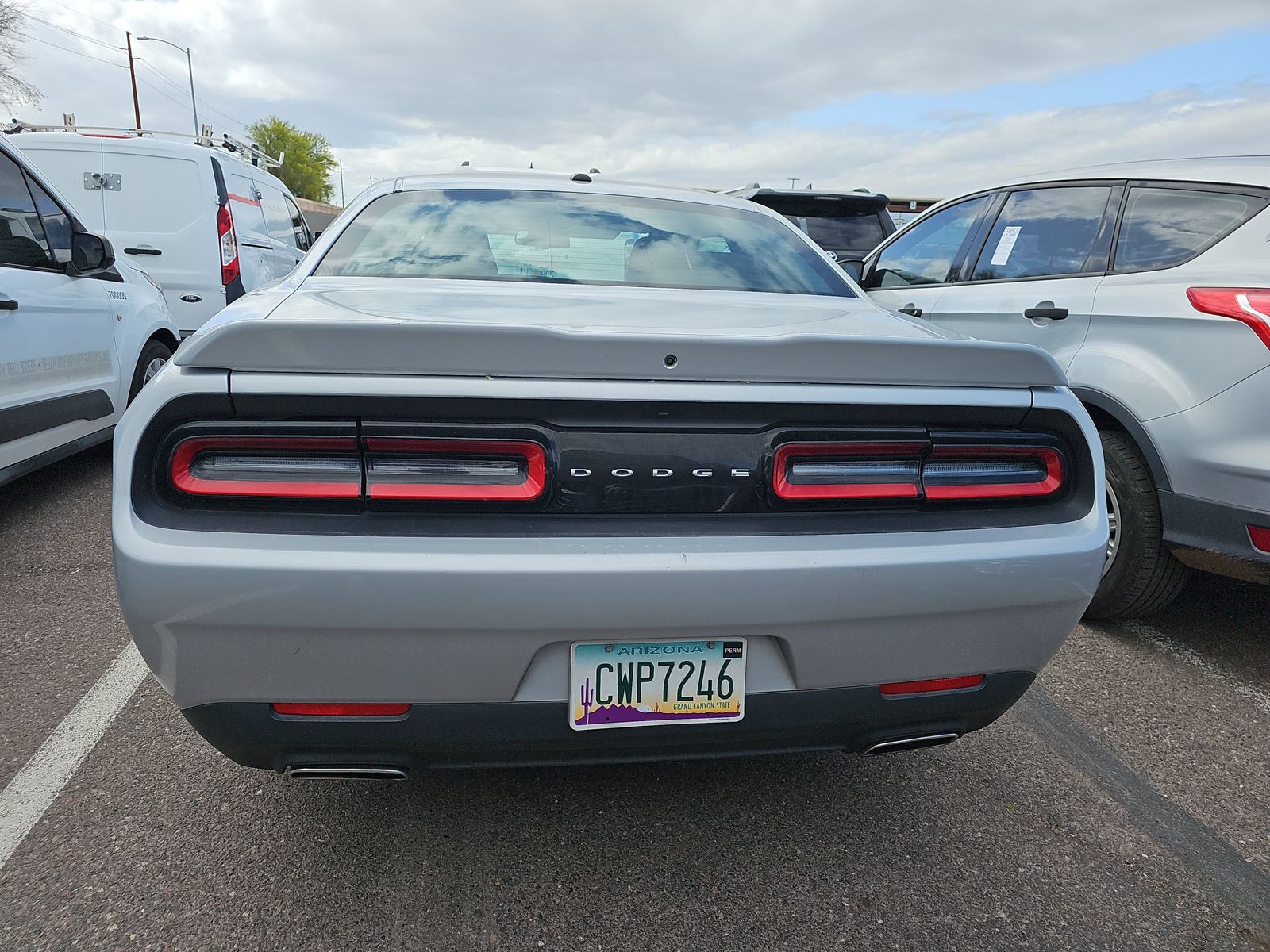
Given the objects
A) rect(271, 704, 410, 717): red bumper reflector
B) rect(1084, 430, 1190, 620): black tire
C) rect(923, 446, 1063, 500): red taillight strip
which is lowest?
rect(1084, 430, 1190, 620): black tire

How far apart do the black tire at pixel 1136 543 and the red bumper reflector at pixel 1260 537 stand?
0.35 metres

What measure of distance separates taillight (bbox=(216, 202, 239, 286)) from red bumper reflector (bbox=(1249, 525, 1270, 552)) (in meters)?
7.34

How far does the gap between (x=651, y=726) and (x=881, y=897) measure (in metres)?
0.70

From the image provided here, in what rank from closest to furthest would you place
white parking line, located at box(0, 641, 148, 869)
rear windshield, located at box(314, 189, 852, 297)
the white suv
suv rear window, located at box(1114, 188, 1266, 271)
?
white parking line, located at box(0, 641, 148, 869), rear windshield, located at box(314, 189, 852, 297), suv rear window, located at box(1114, 188, 1266, 271), the white suv

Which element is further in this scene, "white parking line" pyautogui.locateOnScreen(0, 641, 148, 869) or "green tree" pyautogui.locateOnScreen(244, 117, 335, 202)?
"green tree" pyautogui.locateOnScreen(244, 117, 335, 202)

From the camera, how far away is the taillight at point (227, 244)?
7.24 meters

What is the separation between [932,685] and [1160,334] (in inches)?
74.5

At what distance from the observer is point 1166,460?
2879 millimetres

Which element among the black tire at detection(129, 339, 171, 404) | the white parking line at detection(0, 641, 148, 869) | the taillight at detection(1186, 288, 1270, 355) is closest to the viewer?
the white parking line at detection(0, 641, 148, 869)

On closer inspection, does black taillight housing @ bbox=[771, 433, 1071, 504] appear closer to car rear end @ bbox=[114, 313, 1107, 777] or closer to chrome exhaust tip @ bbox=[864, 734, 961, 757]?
car rear end @ bbox=[114, 313, 1107, 777]

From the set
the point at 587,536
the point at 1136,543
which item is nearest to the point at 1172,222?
the point at 1136,543

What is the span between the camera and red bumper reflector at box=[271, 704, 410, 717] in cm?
156

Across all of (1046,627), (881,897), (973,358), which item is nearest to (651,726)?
(881,897)

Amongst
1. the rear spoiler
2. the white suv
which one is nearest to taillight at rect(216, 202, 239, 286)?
the white suv
